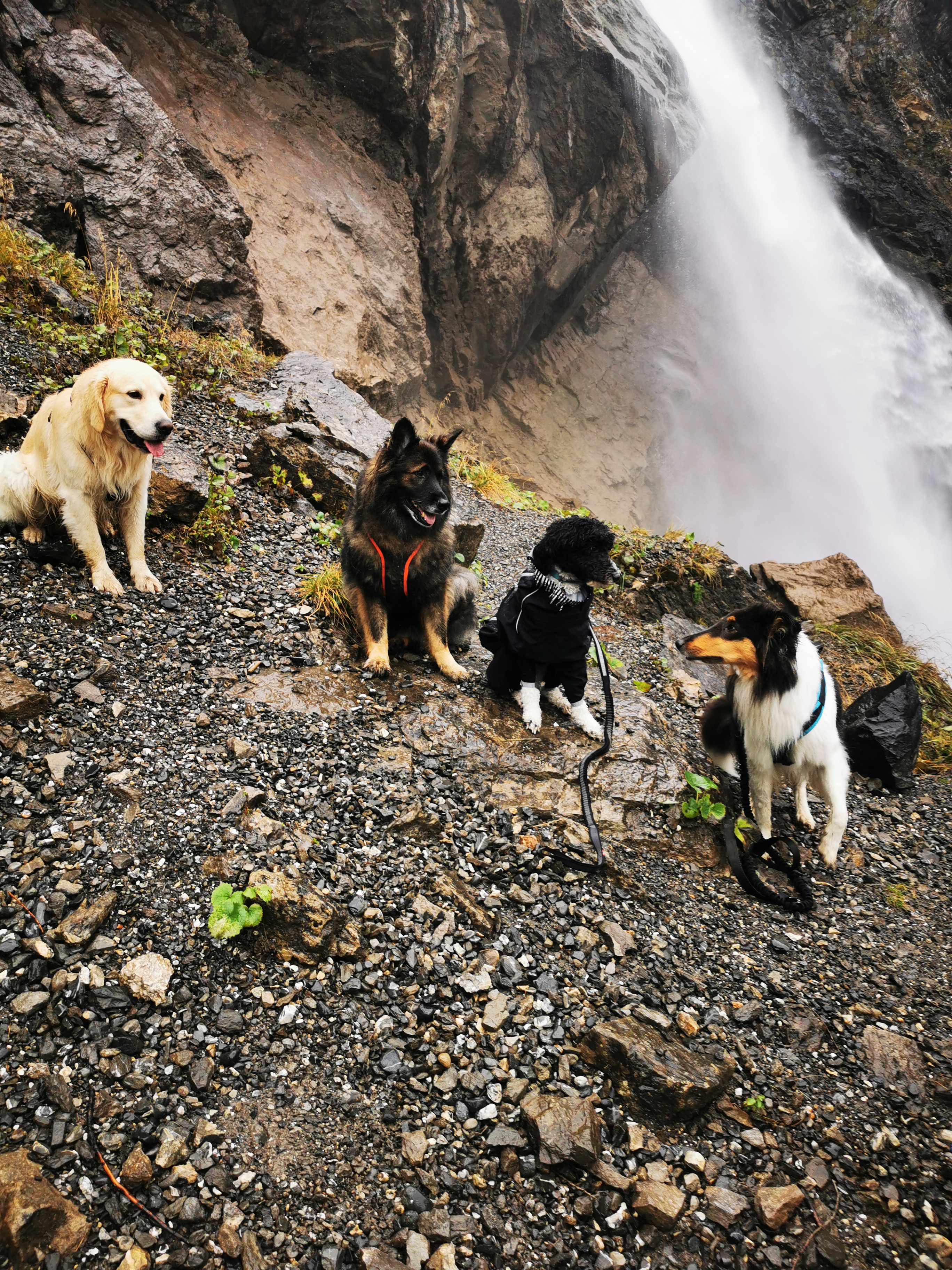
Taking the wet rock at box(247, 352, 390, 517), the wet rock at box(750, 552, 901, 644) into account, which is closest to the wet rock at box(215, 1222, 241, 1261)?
the wet rock at box(247, 352, 390, 517)

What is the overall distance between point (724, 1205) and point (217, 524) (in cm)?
446

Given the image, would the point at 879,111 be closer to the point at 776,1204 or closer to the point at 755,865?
the point at 755,865

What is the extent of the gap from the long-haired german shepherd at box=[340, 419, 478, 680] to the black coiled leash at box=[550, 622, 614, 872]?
917mm

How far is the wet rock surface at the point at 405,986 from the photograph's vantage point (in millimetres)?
1790

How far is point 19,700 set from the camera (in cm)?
278

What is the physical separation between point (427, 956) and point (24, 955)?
136cm

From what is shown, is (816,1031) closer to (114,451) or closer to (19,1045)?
(19,1045)

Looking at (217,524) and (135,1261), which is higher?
(135,1261)

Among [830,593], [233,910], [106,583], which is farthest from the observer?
[830,593]

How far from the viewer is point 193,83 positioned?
9.04 m

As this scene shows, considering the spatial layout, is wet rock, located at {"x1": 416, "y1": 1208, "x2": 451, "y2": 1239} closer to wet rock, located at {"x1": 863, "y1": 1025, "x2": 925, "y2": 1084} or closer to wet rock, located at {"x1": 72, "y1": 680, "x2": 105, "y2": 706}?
wet rock, located at {"x1": 863, "y1": 1025, "x2": 925, "y2": 1084}

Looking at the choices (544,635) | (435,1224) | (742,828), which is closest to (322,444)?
(544,635)

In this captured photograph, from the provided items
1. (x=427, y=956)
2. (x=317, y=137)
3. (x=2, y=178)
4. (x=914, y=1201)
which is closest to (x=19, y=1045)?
(x=427, y=956)

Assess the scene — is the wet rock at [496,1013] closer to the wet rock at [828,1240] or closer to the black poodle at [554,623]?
the wet rock at [828,1240]
